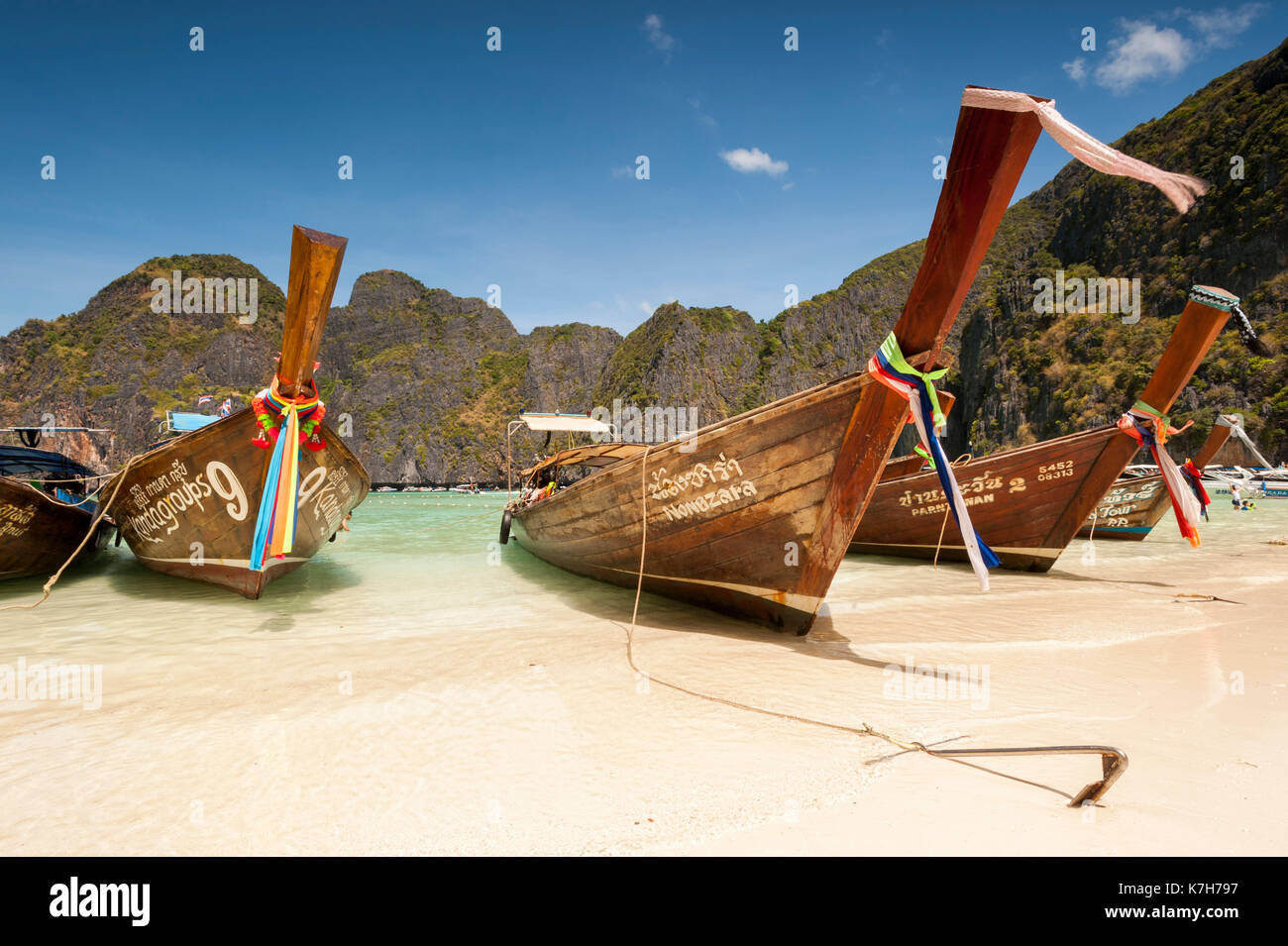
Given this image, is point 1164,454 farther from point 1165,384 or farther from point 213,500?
point 213,500

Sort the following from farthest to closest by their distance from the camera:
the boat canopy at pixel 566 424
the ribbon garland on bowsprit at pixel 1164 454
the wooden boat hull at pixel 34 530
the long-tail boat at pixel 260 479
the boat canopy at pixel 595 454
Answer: the boat canopy at pixel 566 424
the boat canopy at pixel 595 454
the ribbon garland on bowsprit at pixel 1164 454
the wooden boat hull at pixel 34 530
the long-tail boat at pixel 260 479

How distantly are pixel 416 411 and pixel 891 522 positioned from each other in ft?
384

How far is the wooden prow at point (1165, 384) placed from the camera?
615cm

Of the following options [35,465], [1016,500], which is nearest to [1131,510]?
[1016,500]

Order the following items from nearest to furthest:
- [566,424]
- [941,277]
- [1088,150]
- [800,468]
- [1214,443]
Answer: [1088,150] → [941,277] → [800,468] → [1214,443] → [566,424]

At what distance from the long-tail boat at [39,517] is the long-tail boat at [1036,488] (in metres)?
9.60

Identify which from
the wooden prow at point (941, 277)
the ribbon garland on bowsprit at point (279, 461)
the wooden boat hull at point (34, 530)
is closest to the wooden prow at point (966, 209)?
the wooden prow at point (941, 277)

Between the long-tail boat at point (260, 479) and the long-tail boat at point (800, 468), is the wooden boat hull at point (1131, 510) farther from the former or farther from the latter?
the long-tail boat at point (260, 479)

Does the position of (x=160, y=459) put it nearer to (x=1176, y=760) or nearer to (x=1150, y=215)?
(x=1176, y=760)

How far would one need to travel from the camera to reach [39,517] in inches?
267

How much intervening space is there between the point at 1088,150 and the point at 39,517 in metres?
10.1

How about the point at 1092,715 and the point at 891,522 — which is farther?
the point at 891,522

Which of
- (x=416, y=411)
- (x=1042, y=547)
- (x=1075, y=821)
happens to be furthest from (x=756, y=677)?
(x=416, y=411)
